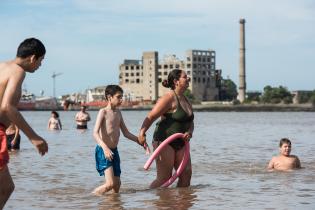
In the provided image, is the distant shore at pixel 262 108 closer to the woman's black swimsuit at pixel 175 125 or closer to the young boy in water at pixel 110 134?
the woman's black swimsuit at pixel 175 125

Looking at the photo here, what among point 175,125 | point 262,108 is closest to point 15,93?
point 175,125

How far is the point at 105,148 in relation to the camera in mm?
8453

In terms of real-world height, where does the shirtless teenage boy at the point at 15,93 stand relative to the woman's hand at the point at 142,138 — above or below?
above

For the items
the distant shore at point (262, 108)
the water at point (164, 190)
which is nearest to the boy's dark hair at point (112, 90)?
the water at point (164, 190)

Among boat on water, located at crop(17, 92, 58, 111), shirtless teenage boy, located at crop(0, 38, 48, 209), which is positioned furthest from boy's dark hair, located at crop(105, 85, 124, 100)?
boat on water, located at crop(17, 92, 58, 111)

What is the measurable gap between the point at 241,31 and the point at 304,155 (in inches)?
5889

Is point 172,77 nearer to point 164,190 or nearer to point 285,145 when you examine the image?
point 164,190

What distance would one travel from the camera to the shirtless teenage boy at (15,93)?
5.46 meters

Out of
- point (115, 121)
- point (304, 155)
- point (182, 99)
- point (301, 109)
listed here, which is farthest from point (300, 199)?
point (301, 109)

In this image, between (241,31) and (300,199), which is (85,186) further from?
(241,31)

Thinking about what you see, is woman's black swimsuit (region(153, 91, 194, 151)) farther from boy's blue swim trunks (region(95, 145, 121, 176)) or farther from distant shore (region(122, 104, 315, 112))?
distant shore (region(122, 104, 315, 112))

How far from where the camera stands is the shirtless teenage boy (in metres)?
5.46

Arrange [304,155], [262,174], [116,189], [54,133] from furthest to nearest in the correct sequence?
[54,133] → [304,155] → [262,174] → [116,189]

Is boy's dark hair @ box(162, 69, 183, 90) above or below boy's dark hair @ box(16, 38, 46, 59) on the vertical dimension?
below
